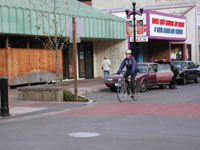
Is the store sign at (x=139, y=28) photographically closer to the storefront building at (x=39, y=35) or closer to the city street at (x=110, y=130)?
the storefront building at (x=39, y=35)

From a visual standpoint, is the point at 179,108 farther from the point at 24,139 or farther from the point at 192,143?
the point at 24,139

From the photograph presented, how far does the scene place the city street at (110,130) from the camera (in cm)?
680

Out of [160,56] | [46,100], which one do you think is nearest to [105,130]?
[46,100]

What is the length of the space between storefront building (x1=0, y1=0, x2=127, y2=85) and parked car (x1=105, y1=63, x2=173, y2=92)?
11.3ft

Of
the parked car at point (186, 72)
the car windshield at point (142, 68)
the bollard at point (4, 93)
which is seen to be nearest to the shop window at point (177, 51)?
the parked car at point (186, 72)

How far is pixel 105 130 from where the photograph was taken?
8.32 meters

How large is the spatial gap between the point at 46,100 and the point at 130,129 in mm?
7534

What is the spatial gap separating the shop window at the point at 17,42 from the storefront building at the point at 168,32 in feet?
30.8

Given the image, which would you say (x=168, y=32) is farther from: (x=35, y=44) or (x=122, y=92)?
(x=122, y=92)

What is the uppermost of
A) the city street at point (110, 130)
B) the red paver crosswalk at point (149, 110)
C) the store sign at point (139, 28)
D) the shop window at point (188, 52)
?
the store sign at point (139, 28)

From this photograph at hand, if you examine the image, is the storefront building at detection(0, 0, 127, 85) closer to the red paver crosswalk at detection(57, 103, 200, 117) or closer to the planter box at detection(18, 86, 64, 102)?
the planter box at detection(18, 86, 64, 102)

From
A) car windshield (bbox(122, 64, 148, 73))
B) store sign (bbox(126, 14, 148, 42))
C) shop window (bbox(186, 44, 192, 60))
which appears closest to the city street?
car windshield (bbox(122, 64, 148, 73))

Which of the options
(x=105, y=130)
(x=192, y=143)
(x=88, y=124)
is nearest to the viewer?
(x=192, y=143)

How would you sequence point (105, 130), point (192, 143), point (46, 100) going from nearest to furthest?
point (192, 143) < point (105, 130) < point (46, 100)
